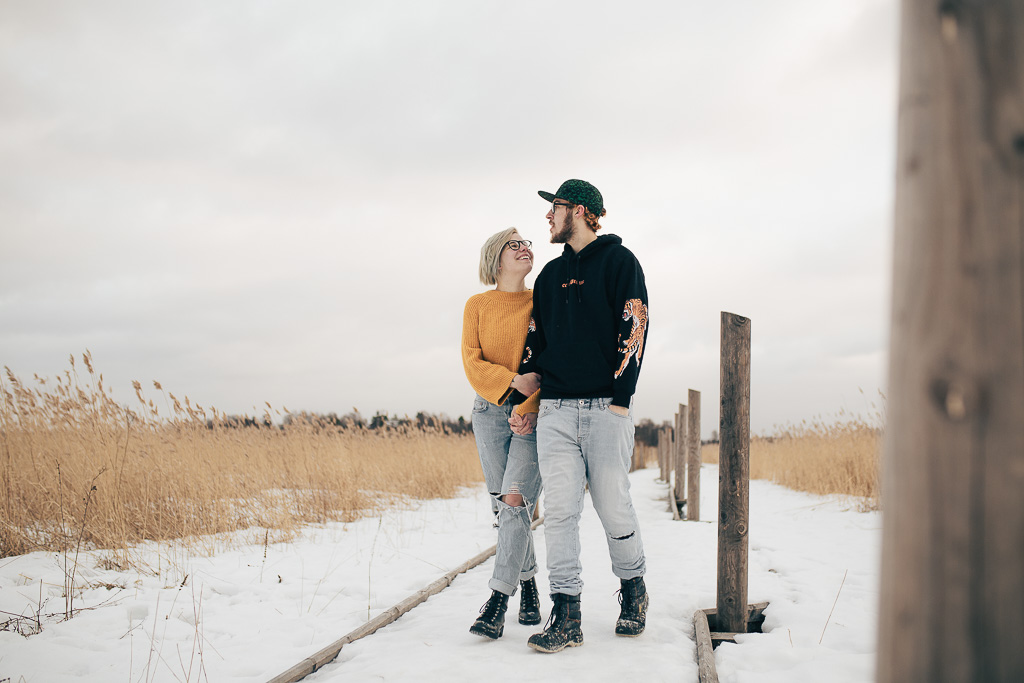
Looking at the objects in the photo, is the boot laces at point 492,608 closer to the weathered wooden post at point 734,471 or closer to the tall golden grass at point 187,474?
the weathered wooden post at point 734,471

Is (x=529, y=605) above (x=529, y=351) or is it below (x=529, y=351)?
below

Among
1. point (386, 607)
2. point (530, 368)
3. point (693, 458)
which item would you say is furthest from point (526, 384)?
point (693, 458)

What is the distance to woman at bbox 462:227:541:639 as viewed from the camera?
3.08 metres

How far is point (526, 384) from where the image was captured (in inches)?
120

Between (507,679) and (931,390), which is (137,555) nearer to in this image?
(507,679)

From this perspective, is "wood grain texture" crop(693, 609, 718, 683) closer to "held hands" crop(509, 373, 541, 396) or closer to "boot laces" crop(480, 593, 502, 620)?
"boot laces" crop(480, 593, 502, 620)

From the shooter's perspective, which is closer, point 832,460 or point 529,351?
point 529,351

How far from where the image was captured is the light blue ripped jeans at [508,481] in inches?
122

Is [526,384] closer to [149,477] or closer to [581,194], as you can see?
[581,194]

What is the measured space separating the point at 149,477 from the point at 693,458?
19.6 ft

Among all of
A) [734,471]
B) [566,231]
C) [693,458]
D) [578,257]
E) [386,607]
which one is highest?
[566,231]

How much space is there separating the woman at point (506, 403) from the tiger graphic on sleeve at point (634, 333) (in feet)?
1.58

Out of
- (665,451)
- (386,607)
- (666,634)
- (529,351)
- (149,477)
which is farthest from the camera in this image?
(665,451)

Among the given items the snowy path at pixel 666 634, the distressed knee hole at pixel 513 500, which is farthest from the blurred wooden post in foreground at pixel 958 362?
the distressed knee hole at pixel 513 500
